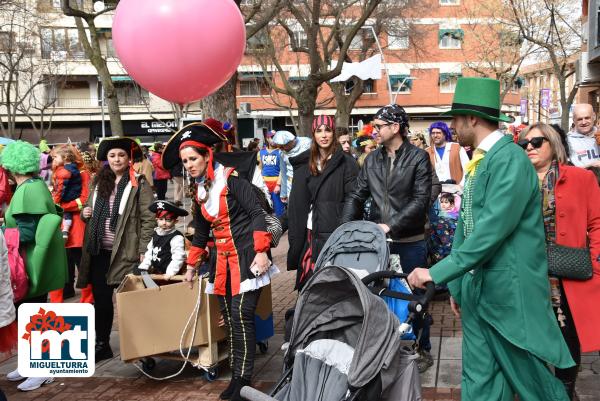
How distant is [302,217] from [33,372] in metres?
2.66

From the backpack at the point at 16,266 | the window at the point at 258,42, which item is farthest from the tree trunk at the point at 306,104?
the backpack at the point at 16,266

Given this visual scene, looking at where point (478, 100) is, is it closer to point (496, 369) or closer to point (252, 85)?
point (496, 369)

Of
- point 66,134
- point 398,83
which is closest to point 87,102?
point 66,134

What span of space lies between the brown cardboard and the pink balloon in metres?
1.74

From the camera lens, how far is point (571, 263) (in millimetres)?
4398

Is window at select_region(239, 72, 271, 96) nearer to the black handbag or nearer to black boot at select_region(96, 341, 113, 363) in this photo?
black boot at select_region(96, 341, 113, 363)

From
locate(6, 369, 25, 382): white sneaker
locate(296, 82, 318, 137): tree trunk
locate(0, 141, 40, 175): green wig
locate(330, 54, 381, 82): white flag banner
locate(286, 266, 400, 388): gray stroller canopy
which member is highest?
locate(330, 54, 381, 82): white flag banner

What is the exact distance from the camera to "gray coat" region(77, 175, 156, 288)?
6469 millimetres

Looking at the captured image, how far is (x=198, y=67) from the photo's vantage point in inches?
247

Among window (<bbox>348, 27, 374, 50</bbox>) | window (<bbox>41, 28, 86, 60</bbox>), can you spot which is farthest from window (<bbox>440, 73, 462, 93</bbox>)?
window (<bbox>41, 28, 86, 60</bbox>)

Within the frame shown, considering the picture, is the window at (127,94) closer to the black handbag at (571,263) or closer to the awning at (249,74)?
the awning at (249,74)

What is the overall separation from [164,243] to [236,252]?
1.21 meters

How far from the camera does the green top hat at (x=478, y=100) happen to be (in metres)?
3.68

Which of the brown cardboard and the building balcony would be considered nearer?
the brown cardboard
